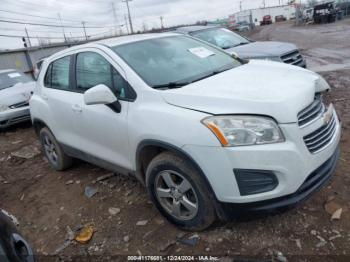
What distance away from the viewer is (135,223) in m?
3.41

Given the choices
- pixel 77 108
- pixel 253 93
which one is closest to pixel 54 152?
pixel 77 108

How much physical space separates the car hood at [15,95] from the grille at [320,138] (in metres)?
7.44

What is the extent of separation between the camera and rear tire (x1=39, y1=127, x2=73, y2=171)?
15.4ft

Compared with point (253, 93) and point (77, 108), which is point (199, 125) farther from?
point (77, 108)

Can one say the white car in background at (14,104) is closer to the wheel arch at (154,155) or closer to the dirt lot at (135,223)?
the dirt lot at (135,223)

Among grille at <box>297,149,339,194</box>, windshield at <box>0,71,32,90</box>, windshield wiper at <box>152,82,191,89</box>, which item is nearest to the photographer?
grille at <box>297,149,339,194</box>

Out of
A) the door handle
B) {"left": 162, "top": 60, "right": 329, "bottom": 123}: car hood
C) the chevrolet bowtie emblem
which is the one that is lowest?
the chevrolet bowtie emblem

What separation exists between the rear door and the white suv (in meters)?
0.03

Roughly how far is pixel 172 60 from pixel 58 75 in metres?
1.80

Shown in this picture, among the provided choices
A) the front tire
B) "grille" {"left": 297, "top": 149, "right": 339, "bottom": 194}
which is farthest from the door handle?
"grille" {"left": 297, "top": 149, "right": 339, "bottom": 194}

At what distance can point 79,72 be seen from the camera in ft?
12.9

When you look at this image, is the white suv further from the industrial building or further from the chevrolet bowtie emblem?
the industrial building

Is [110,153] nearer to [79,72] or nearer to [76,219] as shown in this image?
[76,219]

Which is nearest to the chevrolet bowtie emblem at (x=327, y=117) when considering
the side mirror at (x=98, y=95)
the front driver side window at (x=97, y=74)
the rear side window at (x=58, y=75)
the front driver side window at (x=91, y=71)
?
the front driver side window at (x=97, y=74)
